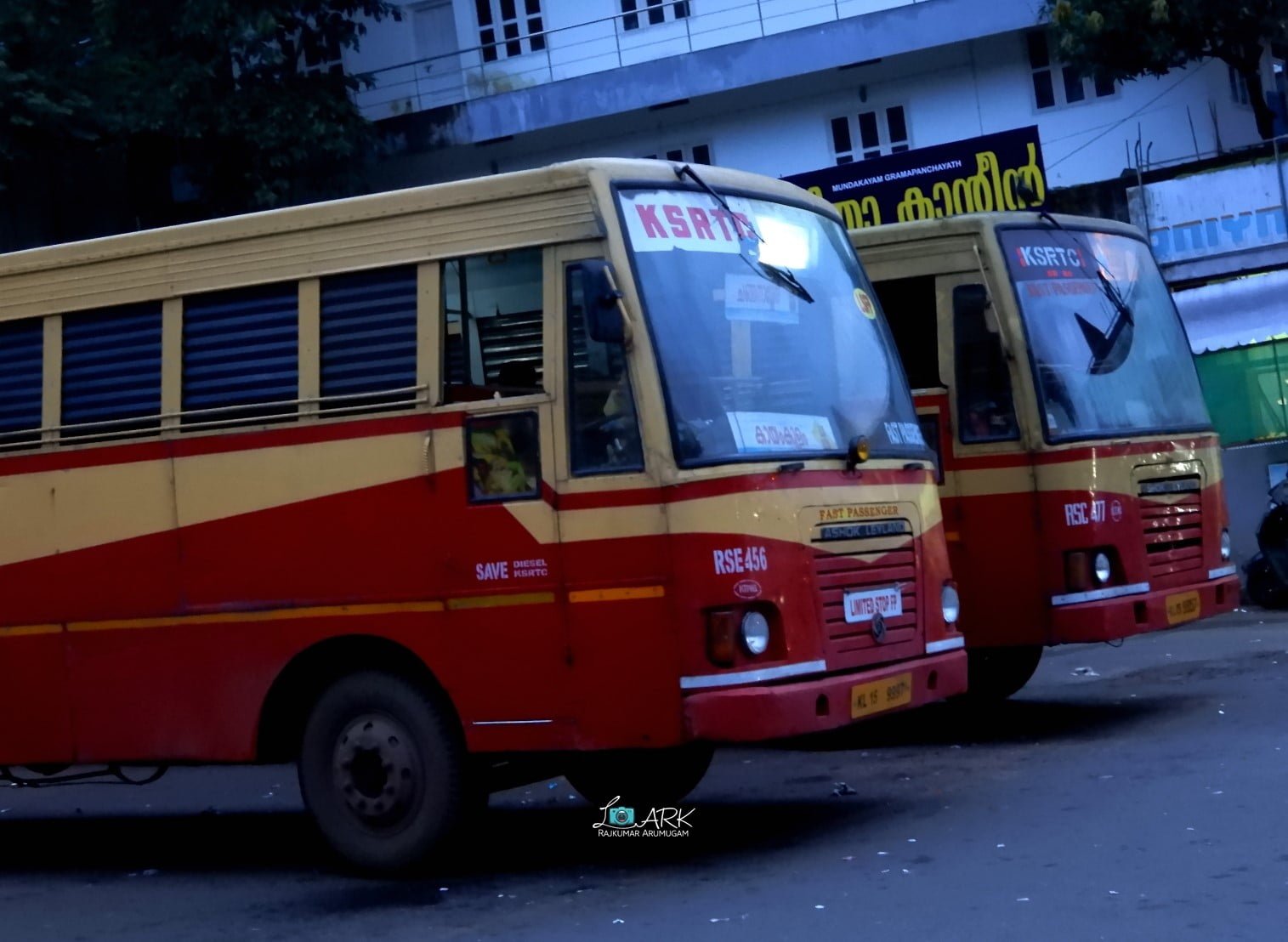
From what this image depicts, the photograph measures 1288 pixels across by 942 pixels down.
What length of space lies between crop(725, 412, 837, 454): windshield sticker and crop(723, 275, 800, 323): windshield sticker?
0.44 meters

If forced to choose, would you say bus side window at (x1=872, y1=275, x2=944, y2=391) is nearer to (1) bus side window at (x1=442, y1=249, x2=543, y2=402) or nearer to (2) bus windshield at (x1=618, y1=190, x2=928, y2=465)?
(2) bus windshield at (x1=618, y1=190, x2=928, y2=465)

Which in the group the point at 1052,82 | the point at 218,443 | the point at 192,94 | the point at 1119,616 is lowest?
the point at 1119,616

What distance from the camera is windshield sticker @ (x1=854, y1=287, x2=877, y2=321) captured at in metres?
8.52

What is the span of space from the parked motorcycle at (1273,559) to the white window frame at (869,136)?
34.4 feet

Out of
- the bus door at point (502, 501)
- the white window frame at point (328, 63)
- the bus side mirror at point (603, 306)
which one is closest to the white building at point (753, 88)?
the white window frame at point (328, 63)

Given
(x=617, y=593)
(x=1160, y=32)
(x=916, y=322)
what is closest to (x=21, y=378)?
(x=617, y=593)

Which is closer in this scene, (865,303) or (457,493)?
(457,493)

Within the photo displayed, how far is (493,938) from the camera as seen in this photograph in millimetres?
6617

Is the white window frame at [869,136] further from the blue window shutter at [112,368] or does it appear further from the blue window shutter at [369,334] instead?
the blue window shutter at [369,334]

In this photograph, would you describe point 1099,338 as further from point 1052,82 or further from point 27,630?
point 1052,82

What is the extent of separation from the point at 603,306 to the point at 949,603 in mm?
2333

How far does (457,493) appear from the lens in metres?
7.70

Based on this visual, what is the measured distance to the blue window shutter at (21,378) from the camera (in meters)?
8.81

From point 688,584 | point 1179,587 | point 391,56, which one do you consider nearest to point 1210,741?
Answer: point 1179,587
